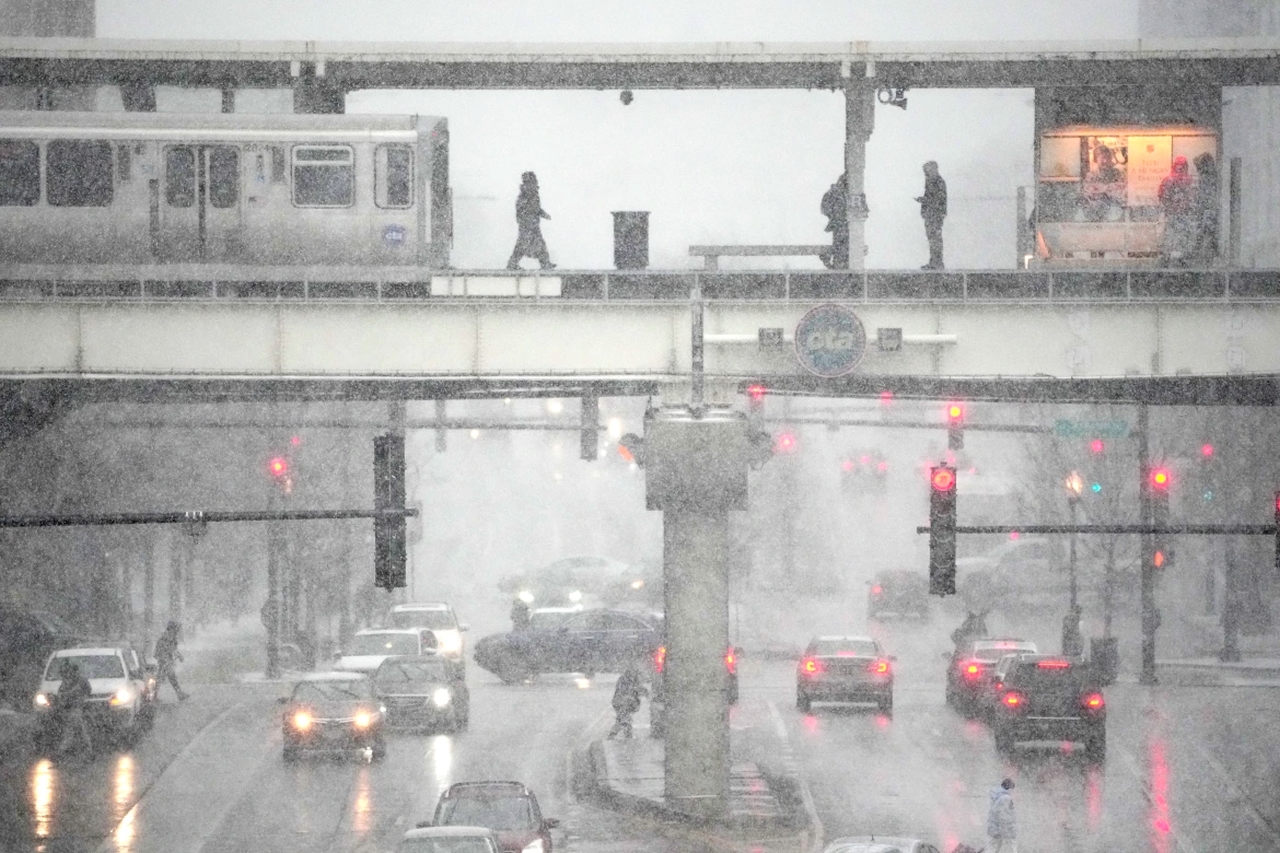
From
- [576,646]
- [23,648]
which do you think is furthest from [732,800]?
[23,648]

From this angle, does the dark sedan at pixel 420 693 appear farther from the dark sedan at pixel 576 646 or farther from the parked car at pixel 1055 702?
the parked car at pixel 1055 702

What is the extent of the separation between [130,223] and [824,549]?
6949 cm

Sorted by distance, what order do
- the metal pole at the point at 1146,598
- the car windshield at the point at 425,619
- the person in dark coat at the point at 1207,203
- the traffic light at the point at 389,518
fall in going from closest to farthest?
1. the traffic light at the point at 389,518
2. the person in dark coat at the point at 1207,203
3. the metal pole at the point at 1146,598
4. the car windshield at the point at 425,619

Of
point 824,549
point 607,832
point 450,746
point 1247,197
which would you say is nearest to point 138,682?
point 450,746

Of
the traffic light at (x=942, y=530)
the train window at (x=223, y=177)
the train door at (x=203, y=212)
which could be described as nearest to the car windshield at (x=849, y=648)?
the train door at (x=203, y=212)

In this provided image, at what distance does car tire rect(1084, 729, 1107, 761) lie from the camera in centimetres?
3288

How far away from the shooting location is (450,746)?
36.1m

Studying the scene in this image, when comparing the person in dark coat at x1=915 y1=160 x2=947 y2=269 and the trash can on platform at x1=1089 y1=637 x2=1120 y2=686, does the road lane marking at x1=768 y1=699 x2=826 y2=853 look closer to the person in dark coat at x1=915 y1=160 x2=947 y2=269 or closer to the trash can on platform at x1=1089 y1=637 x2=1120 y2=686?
the person in dark coat at x1=915 y1=160 x2=947 y2=269

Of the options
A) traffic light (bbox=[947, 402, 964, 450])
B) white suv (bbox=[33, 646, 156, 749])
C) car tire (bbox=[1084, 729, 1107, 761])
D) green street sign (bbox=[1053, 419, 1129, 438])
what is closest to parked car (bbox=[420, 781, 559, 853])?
car tire (bbox=[1084, 729, 1107, 761])

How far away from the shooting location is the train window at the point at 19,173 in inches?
1165

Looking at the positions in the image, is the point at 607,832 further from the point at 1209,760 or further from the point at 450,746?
the point at 1209,760

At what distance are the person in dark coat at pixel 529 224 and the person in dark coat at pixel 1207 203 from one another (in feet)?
33.7

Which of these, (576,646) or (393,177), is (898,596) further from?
(393,177)

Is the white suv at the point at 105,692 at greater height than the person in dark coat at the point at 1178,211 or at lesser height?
lesser
